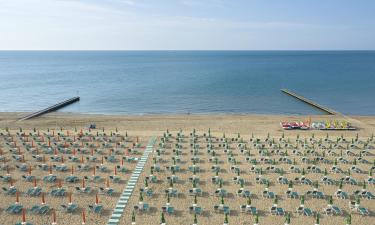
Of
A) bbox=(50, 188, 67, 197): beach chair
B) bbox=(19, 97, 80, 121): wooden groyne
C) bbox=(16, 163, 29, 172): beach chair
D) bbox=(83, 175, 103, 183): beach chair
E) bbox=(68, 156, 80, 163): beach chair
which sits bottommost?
bbox=(50, 188, 67, 197): beach chair

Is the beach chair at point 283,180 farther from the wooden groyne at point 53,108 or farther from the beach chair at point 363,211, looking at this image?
the wooden groyne at point 53,108

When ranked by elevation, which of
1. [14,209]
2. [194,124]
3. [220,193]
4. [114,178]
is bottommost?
[14,209]

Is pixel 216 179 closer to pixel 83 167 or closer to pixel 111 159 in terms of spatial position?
pixel 111 159

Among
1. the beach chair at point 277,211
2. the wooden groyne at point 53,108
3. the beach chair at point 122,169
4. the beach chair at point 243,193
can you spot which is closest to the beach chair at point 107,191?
the beach chair at point 122,169

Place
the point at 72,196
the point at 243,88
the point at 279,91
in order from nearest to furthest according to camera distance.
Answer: the point at 72,196 → the point at 279,91 → the point at 243,88

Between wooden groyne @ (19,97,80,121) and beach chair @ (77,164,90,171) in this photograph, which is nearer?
beach chair @ (77,164,90,171)

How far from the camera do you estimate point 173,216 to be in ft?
74.4

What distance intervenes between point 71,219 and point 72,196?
360 cm

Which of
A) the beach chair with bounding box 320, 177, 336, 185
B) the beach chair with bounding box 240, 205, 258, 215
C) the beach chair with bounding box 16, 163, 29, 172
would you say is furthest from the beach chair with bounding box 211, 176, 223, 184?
the beach chair with bounding box 16, 163, 29, 172

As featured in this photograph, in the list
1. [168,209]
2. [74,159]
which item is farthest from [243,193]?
[74,159]

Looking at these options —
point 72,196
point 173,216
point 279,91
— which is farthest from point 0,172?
point 279,91

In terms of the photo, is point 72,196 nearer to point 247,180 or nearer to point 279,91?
point 247,180

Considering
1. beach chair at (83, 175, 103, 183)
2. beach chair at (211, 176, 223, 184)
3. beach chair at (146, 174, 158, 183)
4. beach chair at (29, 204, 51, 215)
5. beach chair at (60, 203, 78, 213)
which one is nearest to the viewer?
beach chair at (29, 204, 51, 215)

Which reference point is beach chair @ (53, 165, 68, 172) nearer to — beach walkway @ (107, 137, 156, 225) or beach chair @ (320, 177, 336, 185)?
beach walkway @ (107, 137, 156, 225)
